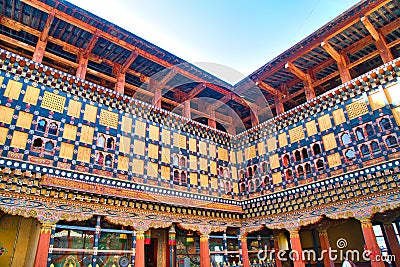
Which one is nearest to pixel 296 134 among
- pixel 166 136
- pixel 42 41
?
pixel 166 136

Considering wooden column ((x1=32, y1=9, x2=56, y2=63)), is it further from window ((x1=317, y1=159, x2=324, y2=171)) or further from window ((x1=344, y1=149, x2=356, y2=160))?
window ((x1=344, y1=149, x2=356, y2=160))

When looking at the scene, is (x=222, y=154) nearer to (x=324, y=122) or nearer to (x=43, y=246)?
(x=324, y=122)

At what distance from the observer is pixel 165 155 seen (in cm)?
1500

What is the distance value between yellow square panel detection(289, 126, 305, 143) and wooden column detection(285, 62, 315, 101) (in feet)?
5.84

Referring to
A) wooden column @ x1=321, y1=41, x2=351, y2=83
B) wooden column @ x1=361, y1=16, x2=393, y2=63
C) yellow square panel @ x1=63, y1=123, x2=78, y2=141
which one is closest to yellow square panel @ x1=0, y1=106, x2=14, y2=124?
yellow square panel @ x1=63, y1=123, x2=78, y2=141

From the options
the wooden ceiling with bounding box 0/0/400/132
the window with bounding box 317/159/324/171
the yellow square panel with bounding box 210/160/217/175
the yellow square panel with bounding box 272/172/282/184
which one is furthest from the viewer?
the yellow square panel with bounding box 210/160/217/175

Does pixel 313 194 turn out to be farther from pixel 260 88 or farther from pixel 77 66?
pixel 77 66

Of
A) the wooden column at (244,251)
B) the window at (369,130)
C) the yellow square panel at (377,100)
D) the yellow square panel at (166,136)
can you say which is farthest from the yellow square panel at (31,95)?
the yellow square panel at (377,100)

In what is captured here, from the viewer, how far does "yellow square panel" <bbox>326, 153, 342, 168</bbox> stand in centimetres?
1363

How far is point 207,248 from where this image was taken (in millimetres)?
14930

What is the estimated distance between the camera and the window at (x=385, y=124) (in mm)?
12511

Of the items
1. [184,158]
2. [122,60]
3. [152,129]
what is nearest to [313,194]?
[184,158]

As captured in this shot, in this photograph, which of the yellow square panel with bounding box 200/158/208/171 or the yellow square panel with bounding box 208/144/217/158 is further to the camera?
the yellow square panel with bounding box 208/144/217/158

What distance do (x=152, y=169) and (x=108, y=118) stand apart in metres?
3.21
